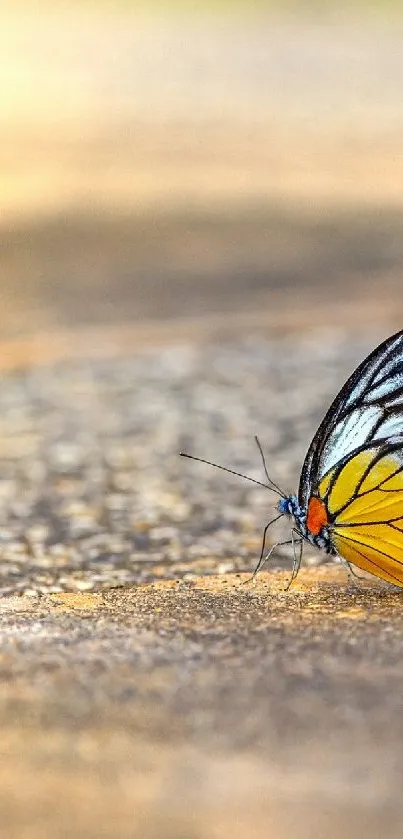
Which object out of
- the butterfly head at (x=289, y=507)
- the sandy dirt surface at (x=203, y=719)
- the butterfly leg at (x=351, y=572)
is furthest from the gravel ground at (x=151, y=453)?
the sandy dirt surface at (x=203, y=719)

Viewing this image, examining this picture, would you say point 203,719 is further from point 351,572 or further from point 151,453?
point 151,453

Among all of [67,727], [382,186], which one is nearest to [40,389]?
[67,727]

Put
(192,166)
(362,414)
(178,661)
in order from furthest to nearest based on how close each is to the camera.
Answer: (192,166)
(362,414)
(178,661)

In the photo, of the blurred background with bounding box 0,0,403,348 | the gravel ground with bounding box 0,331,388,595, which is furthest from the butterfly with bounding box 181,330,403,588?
the blurred background with bounding box 0,0,403,348

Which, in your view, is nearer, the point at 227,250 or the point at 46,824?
the point at 46,824

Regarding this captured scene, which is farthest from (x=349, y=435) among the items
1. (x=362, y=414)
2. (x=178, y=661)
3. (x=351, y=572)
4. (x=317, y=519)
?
(x=178, y=661)

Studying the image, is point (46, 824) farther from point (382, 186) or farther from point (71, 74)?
point (71, 74)

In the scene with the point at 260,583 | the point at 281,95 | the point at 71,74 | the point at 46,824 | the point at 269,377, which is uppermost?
the point at 71,74

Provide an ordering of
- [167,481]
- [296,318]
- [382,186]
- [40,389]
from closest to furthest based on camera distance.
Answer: [167,481] < [40,389] < [296,318] < [382,186]
